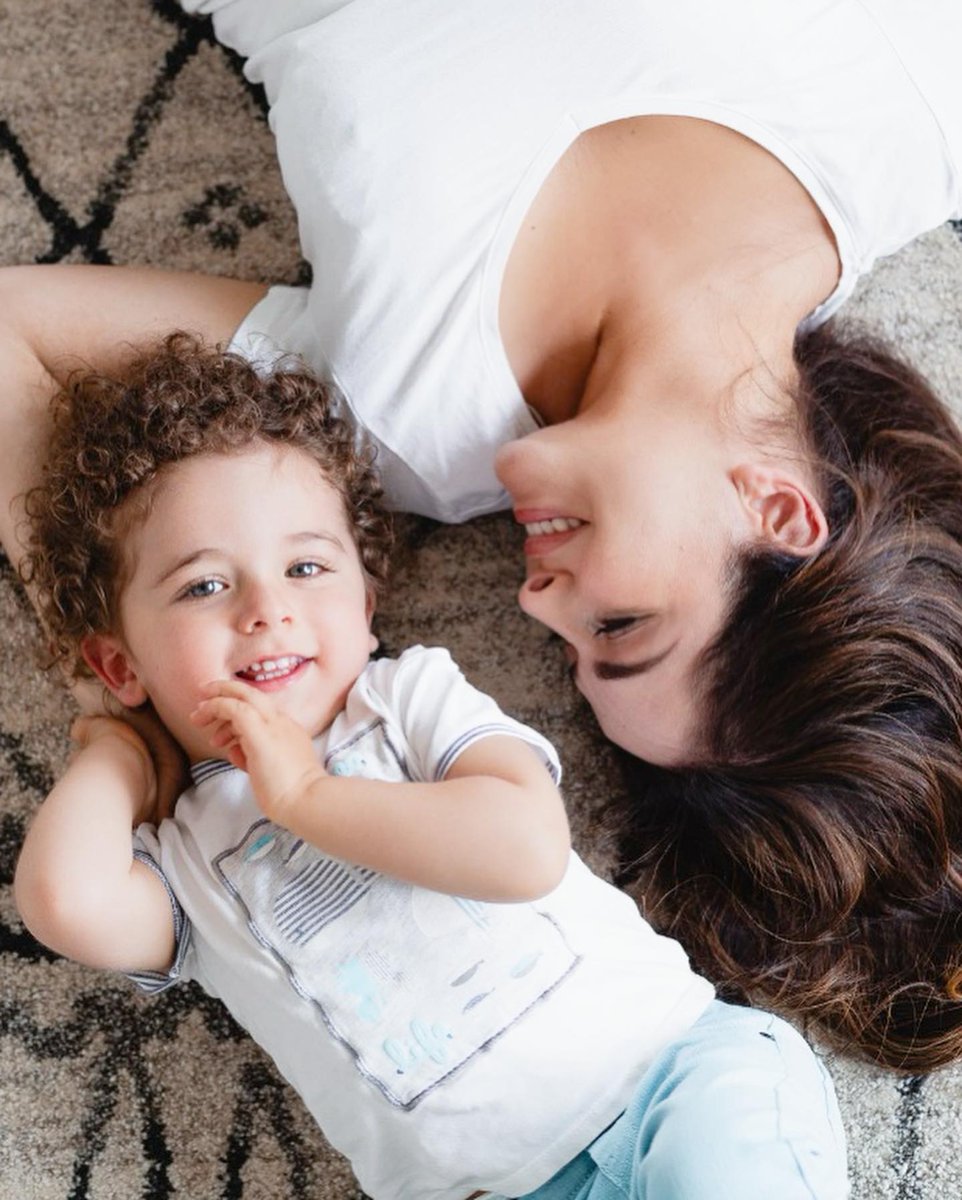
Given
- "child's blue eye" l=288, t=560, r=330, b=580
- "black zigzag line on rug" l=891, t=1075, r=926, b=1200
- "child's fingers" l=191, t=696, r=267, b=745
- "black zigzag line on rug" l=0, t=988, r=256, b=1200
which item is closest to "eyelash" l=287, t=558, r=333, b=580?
"child's blue eye" l=288, t=560, r=330, b=580

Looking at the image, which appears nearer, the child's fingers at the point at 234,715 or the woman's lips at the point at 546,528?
the child's fingers at the point at 234,715

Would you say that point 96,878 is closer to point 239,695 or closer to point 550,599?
point 239,695

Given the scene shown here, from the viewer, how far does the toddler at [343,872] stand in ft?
2.88

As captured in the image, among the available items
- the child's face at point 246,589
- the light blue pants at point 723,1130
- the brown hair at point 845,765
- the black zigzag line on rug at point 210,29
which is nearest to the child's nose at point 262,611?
the child's face at point 246,589

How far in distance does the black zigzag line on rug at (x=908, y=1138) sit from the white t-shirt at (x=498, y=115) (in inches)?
27.7

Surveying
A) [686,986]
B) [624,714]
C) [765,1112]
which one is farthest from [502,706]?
[765,1112]

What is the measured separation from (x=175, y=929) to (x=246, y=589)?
269 millimetres

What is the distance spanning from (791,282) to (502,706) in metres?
0.45

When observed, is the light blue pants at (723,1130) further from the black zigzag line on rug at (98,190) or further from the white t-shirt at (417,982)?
the black zigzag line on rug at (98,190)

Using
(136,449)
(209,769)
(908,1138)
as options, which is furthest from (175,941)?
(908,1138)

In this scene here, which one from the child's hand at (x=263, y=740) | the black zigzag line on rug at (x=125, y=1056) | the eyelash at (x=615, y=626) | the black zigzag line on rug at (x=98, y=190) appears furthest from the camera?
the black zigzag line on rug at (x=98, y=190)

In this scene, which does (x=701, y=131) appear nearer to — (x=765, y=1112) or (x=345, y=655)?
(x=345, y=655)

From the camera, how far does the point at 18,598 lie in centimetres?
114

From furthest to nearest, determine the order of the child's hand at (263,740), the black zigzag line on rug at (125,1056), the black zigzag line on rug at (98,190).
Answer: the black zigzag line on rug at (98,190), the black zigzag line on rug at (125,1056), the child's hand at (263,740)
